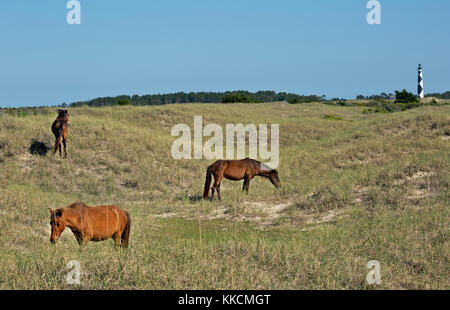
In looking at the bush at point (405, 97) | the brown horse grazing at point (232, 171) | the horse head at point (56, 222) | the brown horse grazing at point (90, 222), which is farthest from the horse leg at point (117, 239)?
the bush at point (405, 97)

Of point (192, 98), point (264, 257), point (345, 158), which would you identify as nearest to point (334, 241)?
point (264, 257)

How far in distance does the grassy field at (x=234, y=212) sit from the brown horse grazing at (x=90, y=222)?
305mm

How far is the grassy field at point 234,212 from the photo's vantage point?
26.1 ft

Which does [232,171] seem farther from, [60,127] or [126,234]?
[126,234]

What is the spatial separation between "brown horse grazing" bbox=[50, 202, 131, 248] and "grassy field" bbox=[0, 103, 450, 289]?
305mm

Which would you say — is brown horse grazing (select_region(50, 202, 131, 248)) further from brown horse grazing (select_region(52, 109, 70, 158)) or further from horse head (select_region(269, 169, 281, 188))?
brown horse grazing (select_region(52, 109, 70, 158))

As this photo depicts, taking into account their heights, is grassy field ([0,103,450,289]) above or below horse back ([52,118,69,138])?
below

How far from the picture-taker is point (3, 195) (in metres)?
15.8

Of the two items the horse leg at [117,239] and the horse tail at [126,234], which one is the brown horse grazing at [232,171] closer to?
the horse tail at [126,234]

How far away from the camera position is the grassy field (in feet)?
26.1

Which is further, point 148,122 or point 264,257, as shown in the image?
point 148,122

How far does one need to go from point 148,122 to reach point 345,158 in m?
19.8

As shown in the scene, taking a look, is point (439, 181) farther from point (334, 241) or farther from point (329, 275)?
point (329, 275)

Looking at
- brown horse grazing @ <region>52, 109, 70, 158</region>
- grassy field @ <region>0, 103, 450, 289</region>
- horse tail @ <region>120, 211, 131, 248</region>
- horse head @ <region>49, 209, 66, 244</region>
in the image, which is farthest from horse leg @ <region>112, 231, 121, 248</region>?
brown horse grazing @ <region>52, 109, 70, 158</region>
